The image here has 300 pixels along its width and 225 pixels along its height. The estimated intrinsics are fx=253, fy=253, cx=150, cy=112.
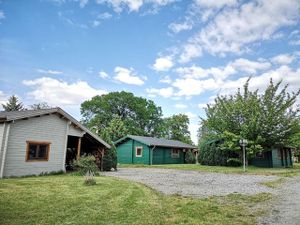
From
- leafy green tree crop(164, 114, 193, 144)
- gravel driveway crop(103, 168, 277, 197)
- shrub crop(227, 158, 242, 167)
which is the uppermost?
leafy green tree crop(164, 114, 193, 144)

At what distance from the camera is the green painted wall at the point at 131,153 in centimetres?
3214

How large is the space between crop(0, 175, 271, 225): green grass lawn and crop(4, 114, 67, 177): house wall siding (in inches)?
222

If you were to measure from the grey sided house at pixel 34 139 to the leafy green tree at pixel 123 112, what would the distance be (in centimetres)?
3693

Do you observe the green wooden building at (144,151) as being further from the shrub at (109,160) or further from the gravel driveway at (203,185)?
the gravel driveway at (203,185)

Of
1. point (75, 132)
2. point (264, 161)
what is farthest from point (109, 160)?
point (264, 161)

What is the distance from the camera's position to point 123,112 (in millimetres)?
59625

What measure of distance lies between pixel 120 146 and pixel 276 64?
2248 cm

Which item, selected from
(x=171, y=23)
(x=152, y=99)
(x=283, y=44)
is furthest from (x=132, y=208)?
(x=152, y=99)

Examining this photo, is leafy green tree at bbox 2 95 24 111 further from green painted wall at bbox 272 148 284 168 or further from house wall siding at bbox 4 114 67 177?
green painted wall at bbox 272 148 284 168

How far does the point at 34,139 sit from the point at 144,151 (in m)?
19.1

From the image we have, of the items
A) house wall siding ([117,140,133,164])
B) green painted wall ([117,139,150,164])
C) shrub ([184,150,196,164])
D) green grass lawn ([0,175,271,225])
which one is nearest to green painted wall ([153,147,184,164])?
shrub ([184,150,196,164])

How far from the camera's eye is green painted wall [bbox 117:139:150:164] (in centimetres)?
3214

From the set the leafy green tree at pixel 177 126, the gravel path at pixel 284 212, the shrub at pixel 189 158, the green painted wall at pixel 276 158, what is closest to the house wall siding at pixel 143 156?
the shrub at pixel 189 158

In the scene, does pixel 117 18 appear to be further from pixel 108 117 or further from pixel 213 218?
pixel 108 117
